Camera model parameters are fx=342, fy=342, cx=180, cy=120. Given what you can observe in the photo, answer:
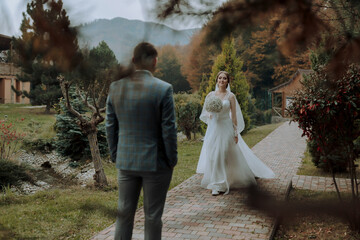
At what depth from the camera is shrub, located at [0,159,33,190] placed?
714 centimetres

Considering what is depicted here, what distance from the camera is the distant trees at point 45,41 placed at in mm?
884

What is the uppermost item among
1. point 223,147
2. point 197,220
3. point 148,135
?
point 148,135

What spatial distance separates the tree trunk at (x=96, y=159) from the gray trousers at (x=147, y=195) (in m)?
3.95

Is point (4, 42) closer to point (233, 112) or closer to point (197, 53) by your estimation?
point (197, 53)

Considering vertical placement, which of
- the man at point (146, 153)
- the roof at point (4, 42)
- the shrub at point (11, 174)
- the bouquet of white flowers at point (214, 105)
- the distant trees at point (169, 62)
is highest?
the roof at point (4, 42)

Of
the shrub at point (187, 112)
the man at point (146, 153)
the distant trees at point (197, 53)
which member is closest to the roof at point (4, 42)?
the distant trees at point (197, 53)

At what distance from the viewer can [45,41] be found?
90 cm

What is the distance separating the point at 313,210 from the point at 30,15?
1.00 meters

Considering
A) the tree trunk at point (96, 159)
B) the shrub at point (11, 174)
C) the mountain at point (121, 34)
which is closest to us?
the mountain at point (121, 34)

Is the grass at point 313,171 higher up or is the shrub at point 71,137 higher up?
the shrub at point 71,137

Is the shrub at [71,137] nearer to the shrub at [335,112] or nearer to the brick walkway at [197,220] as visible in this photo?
the brick walkway at [197,220]

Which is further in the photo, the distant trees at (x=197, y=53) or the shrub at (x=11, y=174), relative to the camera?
the shrub at (x=11, y=174)

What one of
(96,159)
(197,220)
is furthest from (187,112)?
(197,220)

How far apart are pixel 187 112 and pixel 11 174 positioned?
9097 millimetres
